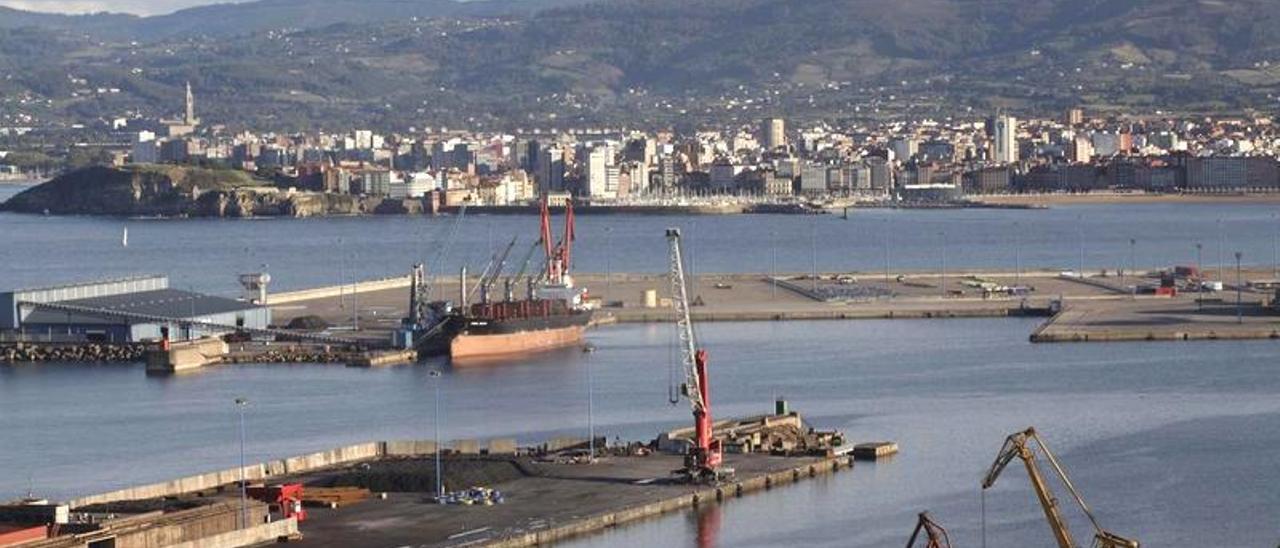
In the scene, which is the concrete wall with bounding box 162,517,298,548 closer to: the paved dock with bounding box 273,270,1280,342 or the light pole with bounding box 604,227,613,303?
the paved dock with bounding box 273,270,1280,342

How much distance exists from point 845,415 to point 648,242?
35624 millimetres

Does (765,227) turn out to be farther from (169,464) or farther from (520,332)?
(169,464)

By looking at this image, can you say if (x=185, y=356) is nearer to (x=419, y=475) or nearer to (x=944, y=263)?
(x=419, y=475)

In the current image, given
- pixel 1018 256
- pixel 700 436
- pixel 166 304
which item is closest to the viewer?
pixel 700 436

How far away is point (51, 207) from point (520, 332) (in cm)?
5586

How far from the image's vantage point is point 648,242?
60.9 meters

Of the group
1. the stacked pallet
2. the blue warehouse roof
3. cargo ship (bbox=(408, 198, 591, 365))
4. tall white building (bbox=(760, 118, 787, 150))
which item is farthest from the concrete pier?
tall white building (bbox=(760, 118, 787, 150))

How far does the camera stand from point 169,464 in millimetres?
22672

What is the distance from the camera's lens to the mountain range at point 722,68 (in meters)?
144

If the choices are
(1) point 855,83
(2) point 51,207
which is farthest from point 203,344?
(1) point 855,83

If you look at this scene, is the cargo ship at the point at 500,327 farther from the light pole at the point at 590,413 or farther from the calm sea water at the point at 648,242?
the calm sea water at the point at 648,242

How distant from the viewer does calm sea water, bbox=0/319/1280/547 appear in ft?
64.3

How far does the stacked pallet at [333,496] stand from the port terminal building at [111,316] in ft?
42.7

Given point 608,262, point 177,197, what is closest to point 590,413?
point 608,262
